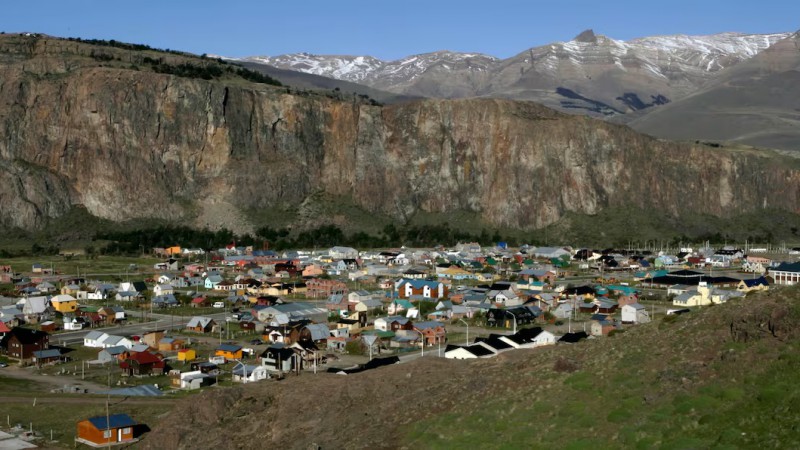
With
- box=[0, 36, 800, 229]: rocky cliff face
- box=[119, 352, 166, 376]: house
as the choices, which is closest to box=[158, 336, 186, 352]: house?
box=[119, 352, 166, 376]: house

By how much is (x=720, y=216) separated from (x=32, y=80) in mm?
111220

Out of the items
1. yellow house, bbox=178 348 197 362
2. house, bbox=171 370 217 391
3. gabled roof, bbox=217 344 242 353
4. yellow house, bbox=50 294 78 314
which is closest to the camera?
house, bbox=171 370 217 391

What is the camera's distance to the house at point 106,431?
33969 mm

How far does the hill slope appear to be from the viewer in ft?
67.3

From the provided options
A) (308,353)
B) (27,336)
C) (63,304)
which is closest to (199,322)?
(27,336)

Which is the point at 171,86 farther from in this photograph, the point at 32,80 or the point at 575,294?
the point at 575,294

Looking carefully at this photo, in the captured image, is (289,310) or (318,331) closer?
(318,331)

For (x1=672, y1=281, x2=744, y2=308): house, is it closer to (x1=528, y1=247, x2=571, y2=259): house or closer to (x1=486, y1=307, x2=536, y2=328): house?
(x1=486, y1=307, x2=536, y2=328): house

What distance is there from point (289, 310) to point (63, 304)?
1982 cm

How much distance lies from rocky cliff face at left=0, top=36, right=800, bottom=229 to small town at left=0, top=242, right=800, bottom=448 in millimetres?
18691

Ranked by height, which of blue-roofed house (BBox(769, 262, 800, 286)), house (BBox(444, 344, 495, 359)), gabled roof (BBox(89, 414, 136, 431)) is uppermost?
blue-roofed house (BBox(769, 262, 800, 286))

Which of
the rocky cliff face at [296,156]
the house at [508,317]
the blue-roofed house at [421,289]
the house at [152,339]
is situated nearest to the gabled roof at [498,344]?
the house at [508,317]

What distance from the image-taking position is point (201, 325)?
63.9 meters

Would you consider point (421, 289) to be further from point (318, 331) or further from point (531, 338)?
point (531, 338)
